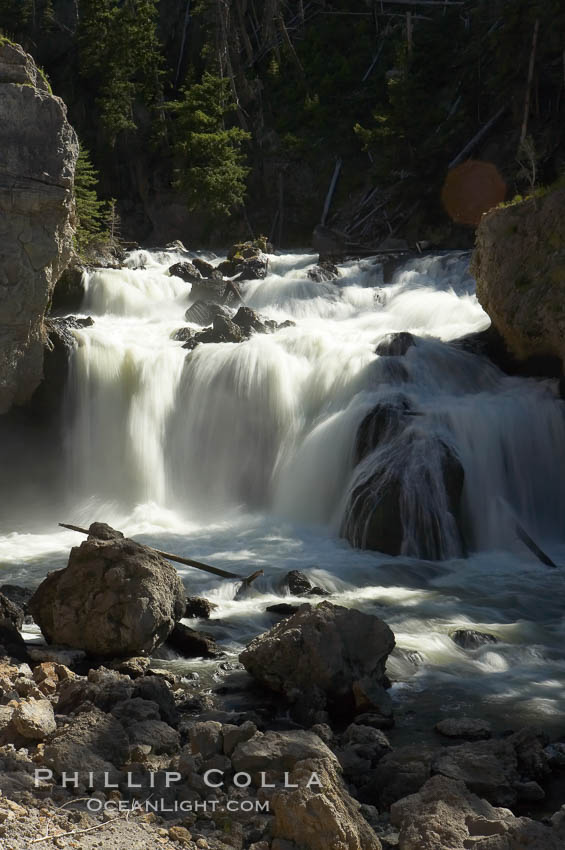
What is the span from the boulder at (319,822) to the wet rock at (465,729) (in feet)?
6.13

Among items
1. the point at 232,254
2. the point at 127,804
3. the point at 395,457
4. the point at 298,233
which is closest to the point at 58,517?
the point at 395,457

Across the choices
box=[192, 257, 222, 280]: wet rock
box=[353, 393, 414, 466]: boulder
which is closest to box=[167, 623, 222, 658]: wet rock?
box=[353, 393, 414, 466]: boulder

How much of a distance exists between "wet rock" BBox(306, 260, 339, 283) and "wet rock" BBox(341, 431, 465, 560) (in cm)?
1040

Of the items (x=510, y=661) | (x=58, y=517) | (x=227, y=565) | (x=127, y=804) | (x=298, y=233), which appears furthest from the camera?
(x=298, y=233)

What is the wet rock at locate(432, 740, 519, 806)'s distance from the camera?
5.06 metres

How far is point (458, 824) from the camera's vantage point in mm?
4375

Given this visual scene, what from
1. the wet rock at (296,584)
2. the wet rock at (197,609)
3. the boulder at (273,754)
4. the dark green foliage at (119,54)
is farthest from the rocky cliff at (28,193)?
the dark green foliage at (119,54)

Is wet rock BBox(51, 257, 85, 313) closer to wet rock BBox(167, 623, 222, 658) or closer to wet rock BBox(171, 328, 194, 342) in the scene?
wet rock BBox(171, 328, 194, 342)

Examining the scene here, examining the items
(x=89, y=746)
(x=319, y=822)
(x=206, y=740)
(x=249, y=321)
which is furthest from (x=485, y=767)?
(x=249, y=321)

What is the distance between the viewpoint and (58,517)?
14.7 metres

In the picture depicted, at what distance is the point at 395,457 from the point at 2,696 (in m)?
8.26

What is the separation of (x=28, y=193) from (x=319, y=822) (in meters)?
12.0

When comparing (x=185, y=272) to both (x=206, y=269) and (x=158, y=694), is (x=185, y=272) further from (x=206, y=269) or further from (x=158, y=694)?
(x=158, y=694)

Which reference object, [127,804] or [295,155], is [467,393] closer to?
[127,804]
